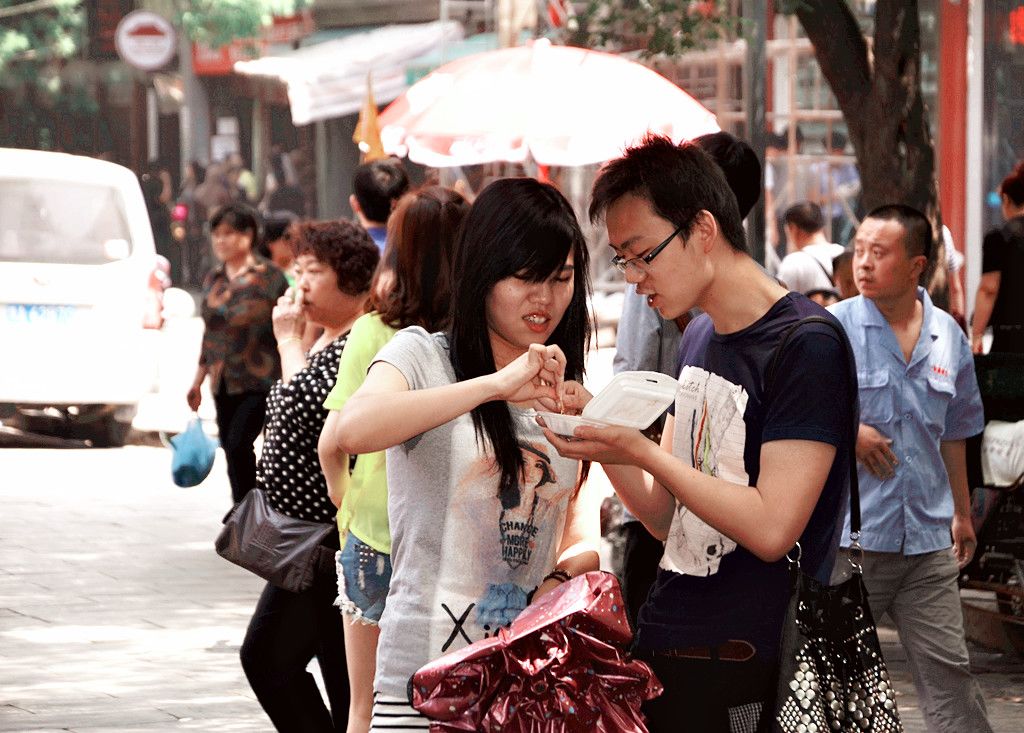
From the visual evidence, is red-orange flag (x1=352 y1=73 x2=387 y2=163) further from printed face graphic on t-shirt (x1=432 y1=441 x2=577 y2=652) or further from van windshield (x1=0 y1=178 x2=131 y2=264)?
printed face graphic on t-shirt (x1=432 y1=441 x2=577 y2=652)

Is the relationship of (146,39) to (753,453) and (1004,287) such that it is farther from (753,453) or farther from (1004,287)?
(753,453)

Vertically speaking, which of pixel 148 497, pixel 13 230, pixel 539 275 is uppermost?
pixel 539 275

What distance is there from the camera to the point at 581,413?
3.16 meters

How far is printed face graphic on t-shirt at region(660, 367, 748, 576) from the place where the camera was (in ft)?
10.3

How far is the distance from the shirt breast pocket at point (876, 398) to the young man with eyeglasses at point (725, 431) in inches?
84.6

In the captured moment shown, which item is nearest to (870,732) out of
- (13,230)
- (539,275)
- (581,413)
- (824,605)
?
(824,605)

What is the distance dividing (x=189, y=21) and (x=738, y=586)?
85.5 feet

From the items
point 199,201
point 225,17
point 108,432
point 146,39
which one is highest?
point 225,17

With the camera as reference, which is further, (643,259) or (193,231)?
(193,231)

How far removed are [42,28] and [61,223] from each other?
17.0 meters

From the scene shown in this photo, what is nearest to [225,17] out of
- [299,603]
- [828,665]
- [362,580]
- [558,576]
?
[299,603]

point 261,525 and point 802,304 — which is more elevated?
point 802,304

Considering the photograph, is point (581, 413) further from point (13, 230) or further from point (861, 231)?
point (13, 230)

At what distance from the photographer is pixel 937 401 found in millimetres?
5344
